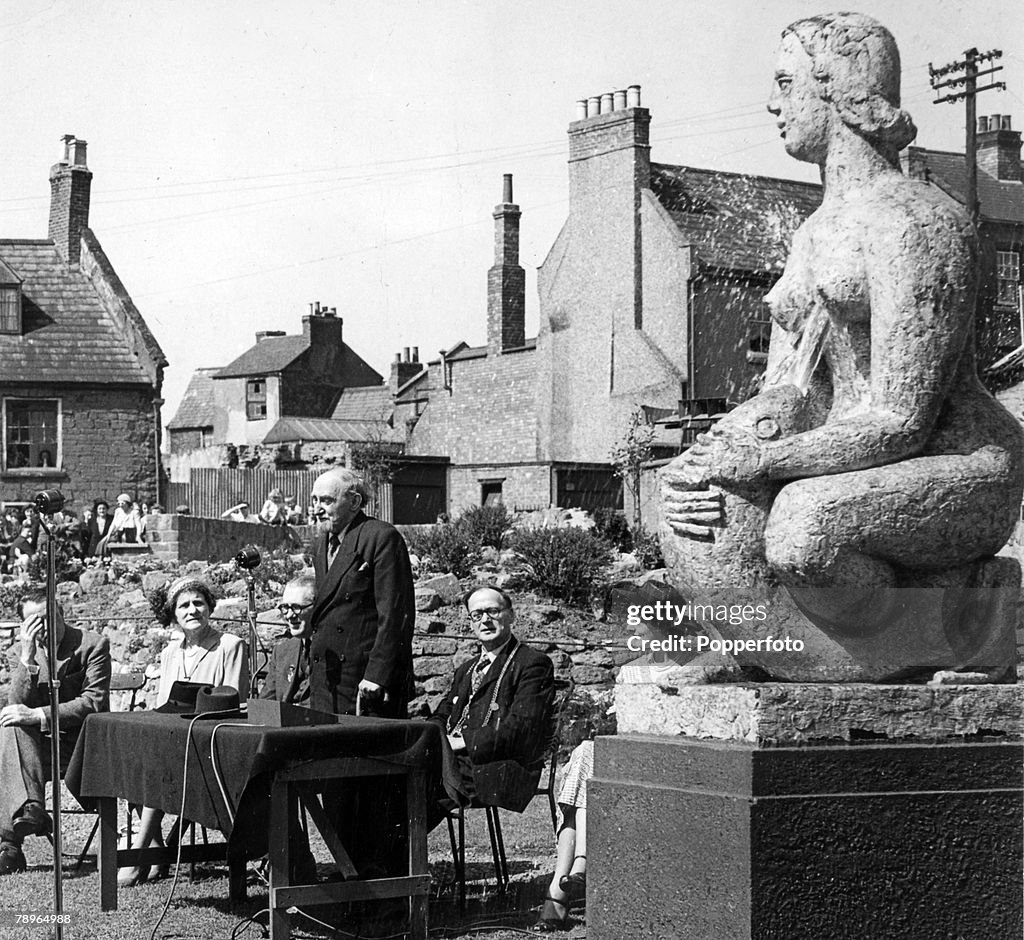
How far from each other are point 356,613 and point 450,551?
11.4 meters

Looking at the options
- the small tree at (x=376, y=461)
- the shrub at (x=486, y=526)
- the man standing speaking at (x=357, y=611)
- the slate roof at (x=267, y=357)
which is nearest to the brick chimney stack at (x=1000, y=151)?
the small tree at (x=376, y=461)

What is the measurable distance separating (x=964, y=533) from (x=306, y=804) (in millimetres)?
3141

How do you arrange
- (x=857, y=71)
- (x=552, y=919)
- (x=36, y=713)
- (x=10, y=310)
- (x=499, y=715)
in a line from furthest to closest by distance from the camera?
(x=10, y=310)
(x=36, y=713)
(x=499, y=715)
(x=552, y=919)
(x=857, y=71)

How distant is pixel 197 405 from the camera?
58875mm

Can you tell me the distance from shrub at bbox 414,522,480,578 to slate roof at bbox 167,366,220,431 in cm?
3813

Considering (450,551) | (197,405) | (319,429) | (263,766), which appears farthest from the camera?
(197,405)

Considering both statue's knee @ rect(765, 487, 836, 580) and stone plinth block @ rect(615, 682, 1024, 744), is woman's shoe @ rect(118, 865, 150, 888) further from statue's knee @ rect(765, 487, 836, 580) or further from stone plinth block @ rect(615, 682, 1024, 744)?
statue's knee @ rect(765, 487, 836, 580)

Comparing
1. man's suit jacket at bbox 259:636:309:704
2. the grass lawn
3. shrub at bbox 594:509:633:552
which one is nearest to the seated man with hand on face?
the grass lawn

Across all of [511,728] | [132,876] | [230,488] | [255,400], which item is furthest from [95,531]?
[255,400]

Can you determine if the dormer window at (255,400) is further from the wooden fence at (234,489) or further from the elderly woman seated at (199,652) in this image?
the elderly woman seated at (199,652)

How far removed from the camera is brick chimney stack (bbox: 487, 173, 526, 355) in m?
40.1

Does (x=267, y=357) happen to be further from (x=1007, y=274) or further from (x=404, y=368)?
(x=1007, y=274)

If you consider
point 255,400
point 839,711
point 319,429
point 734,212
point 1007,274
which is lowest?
point 839,711

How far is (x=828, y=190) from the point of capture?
181 inches
